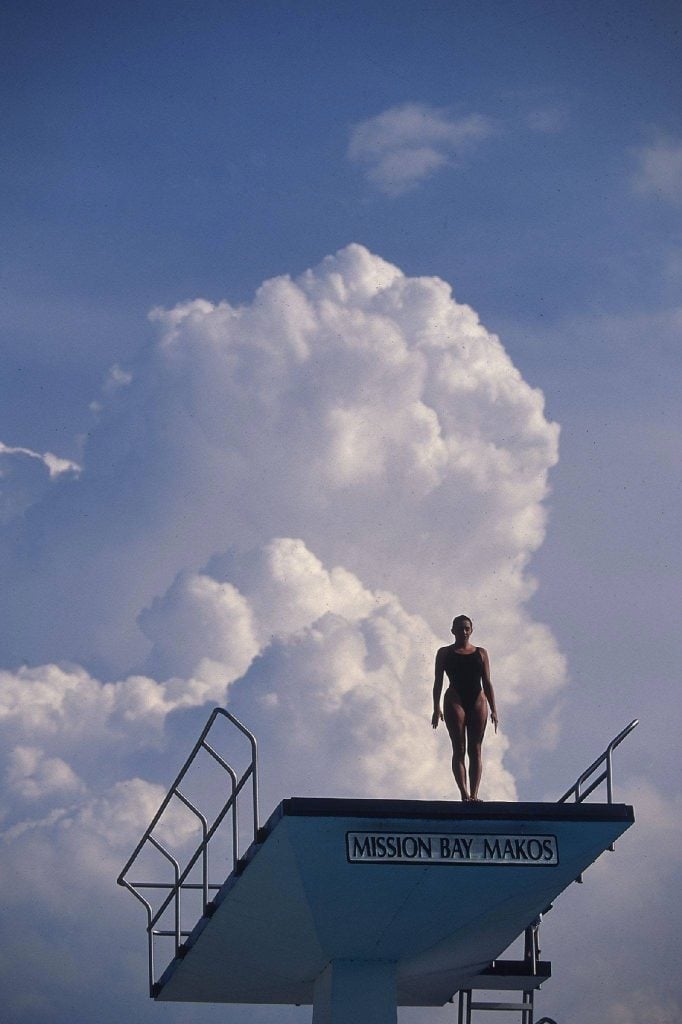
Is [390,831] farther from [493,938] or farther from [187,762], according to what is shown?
[493,938]

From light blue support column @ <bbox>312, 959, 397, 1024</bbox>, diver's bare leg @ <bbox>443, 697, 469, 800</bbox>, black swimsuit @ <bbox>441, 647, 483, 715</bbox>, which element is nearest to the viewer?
diver's bare leg @ <bbox>443, 697, 469, 800</bbox>

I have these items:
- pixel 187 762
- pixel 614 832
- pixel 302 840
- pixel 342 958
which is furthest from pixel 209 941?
pixel 614 832

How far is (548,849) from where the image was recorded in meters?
14.5

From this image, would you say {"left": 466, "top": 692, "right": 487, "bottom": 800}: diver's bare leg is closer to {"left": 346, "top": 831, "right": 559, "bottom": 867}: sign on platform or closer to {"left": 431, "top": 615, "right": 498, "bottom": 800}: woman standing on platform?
{"left": 431, "top": 615, "right": 498, "bottom": 800}: woman standing on platform

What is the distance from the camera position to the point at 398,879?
14648mm

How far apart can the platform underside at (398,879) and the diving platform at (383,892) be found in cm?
2

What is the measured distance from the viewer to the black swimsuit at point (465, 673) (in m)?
15.1

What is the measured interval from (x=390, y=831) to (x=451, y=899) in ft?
5.86

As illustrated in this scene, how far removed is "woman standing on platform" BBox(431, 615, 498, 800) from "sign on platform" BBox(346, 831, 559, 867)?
3.29ft

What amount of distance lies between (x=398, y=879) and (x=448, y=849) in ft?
2.39

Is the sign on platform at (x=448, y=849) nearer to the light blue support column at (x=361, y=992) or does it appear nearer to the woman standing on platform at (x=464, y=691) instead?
the woman standing on platform at (x=464, y=691)

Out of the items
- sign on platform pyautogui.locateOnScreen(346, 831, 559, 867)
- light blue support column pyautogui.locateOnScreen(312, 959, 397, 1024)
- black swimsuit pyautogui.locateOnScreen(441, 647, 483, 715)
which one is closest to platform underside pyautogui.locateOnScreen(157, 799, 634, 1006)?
sign on platform pyautogui.locateOnScreen(346, 831, 559, 867)

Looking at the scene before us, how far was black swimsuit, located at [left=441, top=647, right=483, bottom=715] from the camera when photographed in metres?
15.1

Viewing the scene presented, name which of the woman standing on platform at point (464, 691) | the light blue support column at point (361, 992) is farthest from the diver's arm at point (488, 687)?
the light blue support column at point (361, 992)
